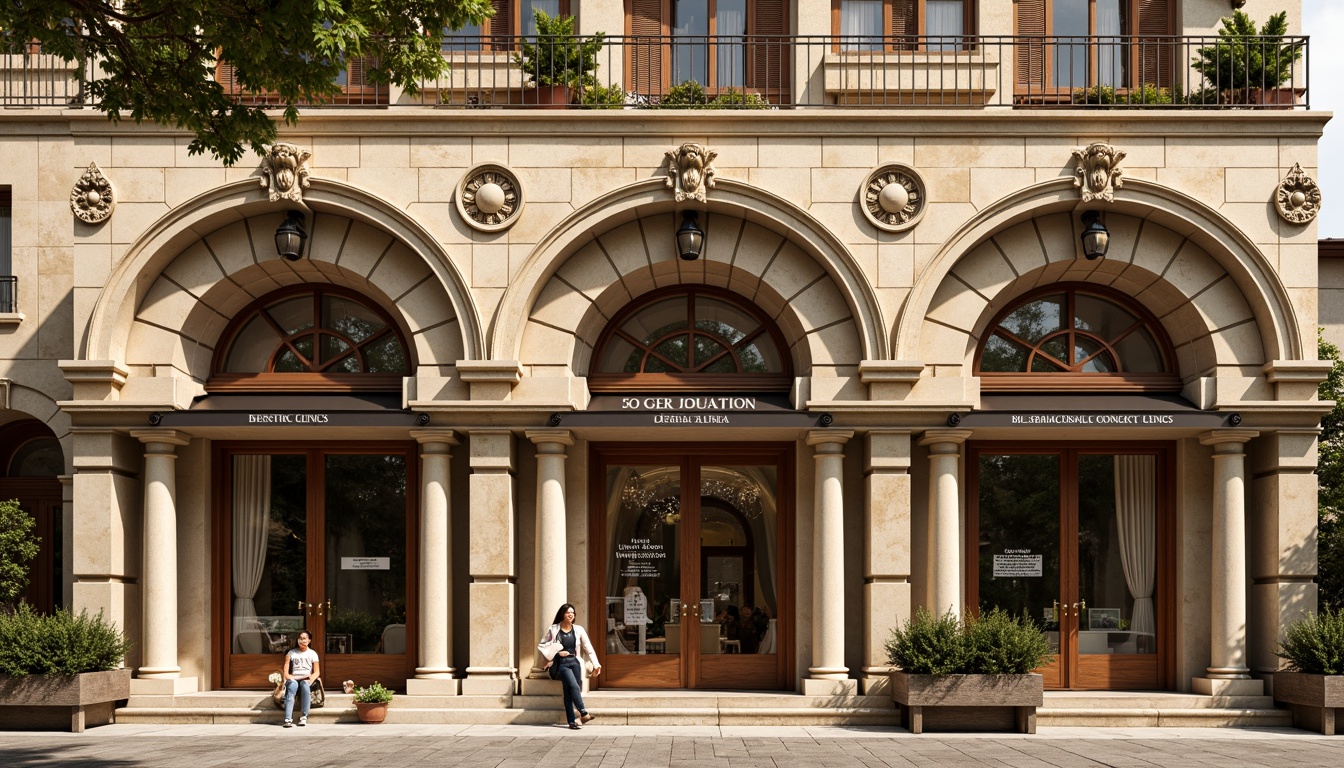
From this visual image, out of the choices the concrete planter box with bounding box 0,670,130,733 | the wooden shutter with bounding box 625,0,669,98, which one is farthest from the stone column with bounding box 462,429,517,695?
the wooden shutter with bounding box 625,0,669,98

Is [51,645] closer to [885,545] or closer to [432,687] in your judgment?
[432,687]

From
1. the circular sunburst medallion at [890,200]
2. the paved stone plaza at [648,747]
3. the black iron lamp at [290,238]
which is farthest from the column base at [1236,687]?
the black iron lamp at [290,238]

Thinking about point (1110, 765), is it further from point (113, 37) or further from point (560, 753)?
point (113, 37)

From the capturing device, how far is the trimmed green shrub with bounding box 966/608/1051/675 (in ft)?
51.8

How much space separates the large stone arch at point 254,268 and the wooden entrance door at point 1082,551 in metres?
7.60

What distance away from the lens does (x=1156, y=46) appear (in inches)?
746

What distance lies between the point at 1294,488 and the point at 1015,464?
140 inches

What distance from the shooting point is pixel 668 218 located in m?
17.6

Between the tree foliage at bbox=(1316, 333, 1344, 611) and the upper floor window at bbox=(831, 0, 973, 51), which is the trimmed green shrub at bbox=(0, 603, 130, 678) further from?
the tree foliage at bbox=(1316, 333, 1344, 611)

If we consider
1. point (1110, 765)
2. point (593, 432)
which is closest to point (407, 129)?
point (593, 432)

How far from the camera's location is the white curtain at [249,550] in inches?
720

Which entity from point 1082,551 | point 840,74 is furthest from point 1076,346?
point 840,74

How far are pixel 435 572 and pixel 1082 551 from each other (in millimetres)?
8938

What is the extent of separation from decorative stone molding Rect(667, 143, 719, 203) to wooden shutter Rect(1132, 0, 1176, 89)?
6560 mm
